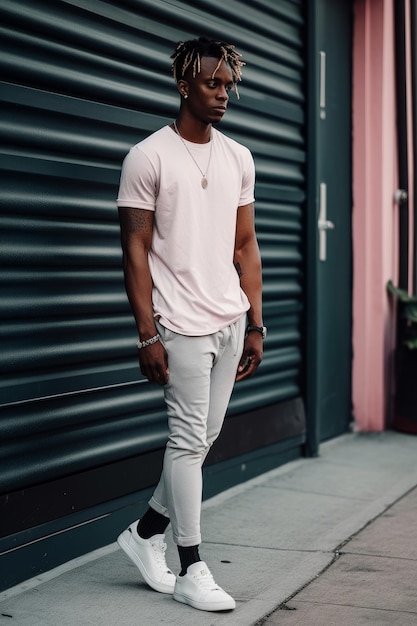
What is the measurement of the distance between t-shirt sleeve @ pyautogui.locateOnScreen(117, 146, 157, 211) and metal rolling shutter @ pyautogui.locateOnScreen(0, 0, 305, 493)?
0.51 meters

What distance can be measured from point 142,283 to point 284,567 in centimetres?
145

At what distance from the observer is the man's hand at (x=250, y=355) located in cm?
425

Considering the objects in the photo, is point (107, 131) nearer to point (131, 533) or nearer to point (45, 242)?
point (45, 242)

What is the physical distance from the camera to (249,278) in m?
4.28

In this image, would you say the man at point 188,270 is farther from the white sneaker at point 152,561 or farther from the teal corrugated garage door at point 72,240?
the teal corrugated garage door at point 72,240

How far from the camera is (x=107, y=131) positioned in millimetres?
4793

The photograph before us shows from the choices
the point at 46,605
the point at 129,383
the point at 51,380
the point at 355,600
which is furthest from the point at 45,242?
the point at 355,600

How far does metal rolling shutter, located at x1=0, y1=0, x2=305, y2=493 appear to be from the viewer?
421 centimetres

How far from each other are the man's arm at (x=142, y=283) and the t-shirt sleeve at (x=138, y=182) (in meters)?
0.03

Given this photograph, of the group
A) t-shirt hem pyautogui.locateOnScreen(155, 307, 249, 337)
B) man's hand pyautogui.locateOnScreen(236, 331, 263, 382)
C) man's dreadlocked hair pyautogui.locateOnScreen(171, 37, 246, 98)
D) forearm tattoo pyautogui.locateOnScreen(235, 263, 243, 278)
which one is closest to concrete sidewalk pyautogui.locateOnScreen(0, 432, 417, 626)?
man's hand pyautogui.locateOnScreen(236, 331, 263, 382)

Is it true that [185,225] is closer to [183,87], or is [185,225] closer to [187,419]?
[183,87]

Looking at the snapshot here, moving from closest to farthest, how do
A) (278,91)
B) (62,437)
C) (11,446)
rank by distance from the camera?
(11,446), (62,437), (278,91)

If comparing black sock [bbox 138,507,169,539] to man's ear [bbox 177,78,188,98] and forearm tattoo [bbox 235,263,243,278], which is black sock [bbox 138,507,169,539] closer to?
forearm tattoo [bbox 235,263,243,278]

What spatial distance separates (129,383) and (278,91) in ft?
7.66
